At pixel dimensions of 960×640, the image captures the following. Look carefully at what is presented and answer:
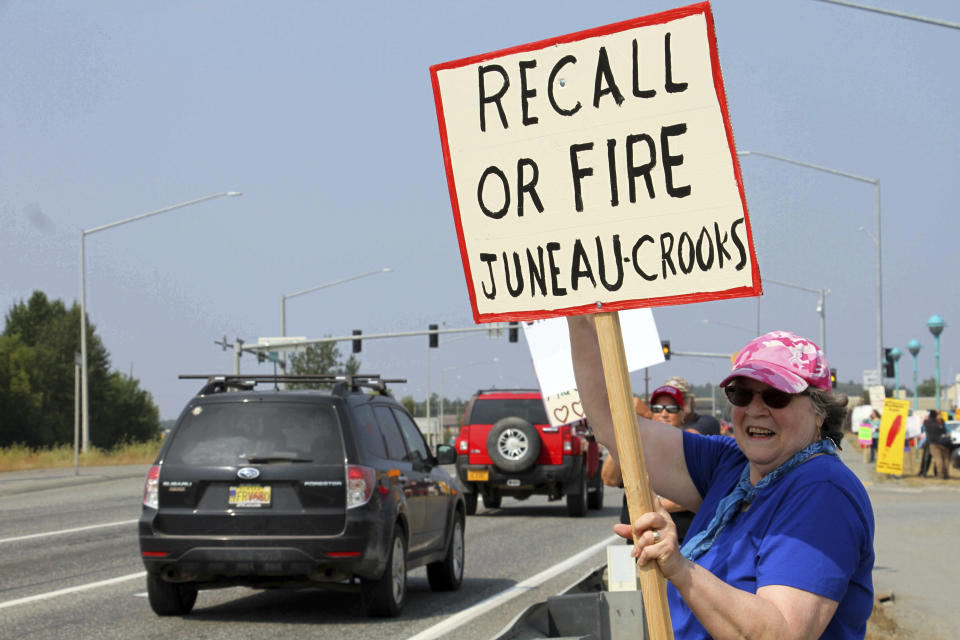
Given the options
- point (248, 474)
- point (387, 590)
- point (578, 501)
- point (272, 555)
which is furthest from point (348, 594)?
point (578, 501)

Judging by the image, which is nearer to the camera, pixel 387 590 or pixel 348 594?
pixel 387 590

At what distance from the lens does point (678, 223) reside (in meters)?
3.48

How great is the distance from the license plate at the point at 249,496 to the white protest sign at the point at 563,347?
244 centimetres

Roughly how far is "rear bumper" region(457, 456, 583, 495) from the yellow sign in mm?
12582

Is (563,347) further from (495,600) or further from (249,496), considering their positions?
(495,600)

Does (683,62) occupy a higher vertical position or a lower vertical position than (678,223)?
higher

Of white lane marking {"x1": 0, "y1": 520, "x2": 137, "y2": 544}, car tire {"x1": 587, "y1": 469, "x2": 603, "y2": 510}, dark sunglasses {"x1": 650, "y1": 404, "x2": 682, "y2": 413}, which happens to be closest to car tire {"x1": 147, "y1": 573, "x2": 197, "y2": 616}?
dark sunglasses {"x1": 650, "y1": 404, "x2": 682, "y2": 413}

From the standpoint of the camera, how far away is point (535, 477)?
2206cm

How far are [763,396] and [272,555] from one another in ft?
23.9

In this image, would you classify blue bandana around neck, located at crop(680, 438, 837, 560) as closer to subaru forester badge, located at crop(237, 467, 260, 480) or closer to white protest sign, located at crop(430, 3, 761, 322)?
white protest sign, located at crop(430, 3, 761, 322)

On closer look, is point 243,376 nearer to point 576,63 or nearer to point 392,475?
point 392,475

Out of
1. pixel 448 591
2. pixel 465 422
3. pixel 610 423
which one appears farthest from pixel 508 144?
pixel 465 422

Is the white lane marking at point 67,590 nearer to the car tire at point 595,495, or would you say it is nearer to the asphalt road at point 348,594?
the asphalt road at point 348,594

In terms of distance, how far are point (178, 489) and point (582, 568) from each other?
5.45 metres
